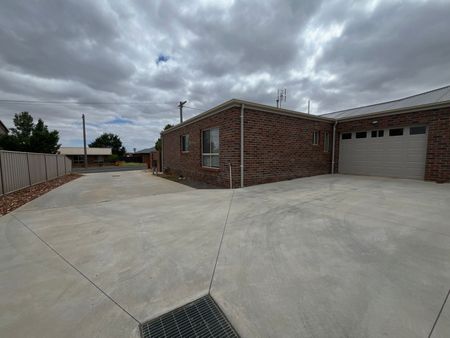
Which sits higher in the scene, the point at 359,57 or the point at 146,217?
→ the point at 359,57

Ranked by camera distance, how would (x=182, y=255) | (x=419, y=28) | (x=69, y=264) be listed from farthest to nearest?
(x=419, y=28), (x=182, y=255), (x=69, y=264)

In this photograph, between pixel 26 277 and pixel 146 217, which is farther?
pixel 146 217

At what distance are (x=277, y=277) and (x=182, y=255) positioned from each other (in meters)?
1.28

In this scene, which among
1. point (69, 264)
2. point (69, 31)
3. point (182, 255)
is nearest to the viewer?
point (69, 264)

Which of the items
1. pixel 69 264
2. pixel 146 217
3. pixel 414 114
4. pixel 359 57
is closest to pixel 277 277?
pixel 69 264

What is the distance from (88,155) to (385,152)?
4605 centimetres

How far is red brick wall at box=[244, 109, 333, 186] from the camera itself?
309 inches

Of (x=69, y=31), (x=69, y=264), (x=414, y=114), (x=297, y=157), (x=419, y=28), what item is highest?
(x=419, y=28)

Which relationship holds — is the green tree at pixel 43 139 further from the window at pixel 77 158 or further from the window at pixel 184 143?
the window at pixel 184 143

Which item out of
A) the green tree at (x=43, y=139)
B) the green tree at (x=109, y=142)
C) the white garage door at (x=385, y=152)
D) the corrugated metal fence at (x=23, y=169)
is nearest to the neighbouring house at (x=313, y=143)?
the white garage door at (x=385, y=152)

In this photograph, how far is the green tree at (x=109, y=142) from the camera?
56688 millimetres

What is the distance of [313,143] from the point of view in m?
10.5

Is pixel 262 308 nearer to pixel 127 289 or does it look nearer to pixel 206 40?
pixel 127 289

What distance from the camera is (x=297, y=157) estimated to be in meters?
9.62
